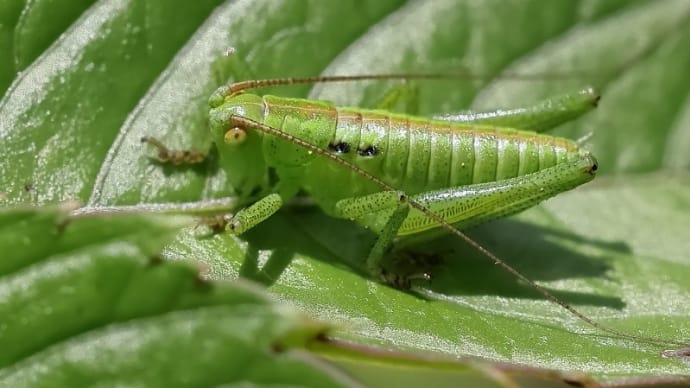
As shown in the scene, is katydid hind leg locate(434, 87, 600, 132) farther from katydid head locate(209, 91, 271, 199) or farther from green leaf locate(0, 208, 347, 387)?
green leaf locate(0, 208, 347, 387)

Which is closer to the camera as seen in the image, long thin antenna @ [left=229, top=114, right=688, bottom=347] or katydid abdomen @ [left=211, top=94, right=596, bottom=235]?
long thin antenna @ [left=229, top=114, right=688, bottom=347]

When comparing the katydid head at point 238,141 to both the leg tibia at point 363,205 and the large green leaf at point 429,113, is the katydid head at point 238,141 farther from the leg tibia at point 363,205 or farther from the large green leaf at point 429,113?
the leg tibia at point 363,205

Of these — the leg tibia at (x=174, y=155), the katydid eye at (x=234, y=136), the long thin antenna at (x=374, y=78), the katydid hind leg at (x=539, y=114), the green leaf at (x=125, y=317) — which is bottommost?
the green leaf at (x=125, y=317)

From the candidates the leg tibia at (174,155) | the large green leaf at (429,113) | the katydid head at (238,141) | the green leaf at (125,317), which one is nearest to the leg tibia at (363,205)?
the large green leaf at (429,113)

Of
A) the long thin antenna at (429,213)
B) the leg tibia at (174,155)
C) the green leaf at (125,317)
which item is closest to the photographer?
the green leaf at (125,317)

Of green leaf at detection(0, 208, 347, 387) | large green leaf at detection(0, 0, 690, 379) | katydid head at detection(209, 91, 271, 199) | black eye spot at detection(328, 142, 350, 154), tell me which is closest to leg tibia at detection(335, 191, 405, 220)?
large green leaf at detection(0, 0, 690, 379)

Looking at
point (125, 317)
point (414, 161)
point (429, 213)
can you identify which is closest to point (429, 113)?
point (414, 161)
